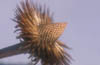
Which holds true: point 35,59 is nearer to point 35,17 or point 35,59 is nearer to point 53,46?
point 53,46

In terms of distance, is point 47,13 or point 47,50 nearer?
point 47,50

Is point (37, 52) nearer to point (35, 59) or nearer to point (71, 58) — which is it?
point (35, 59)

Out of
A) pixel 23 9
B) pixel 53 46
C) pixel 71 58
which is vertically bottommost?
pixel 71 58

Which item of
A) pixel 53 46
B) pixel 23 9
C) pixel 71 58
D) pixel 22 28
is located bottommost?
pixel 71 58

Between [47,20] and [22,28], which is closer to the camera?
[22,28]

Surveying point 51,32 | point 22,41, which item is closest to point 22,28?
→ point 22,41

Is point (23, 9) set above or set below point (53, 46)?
above
